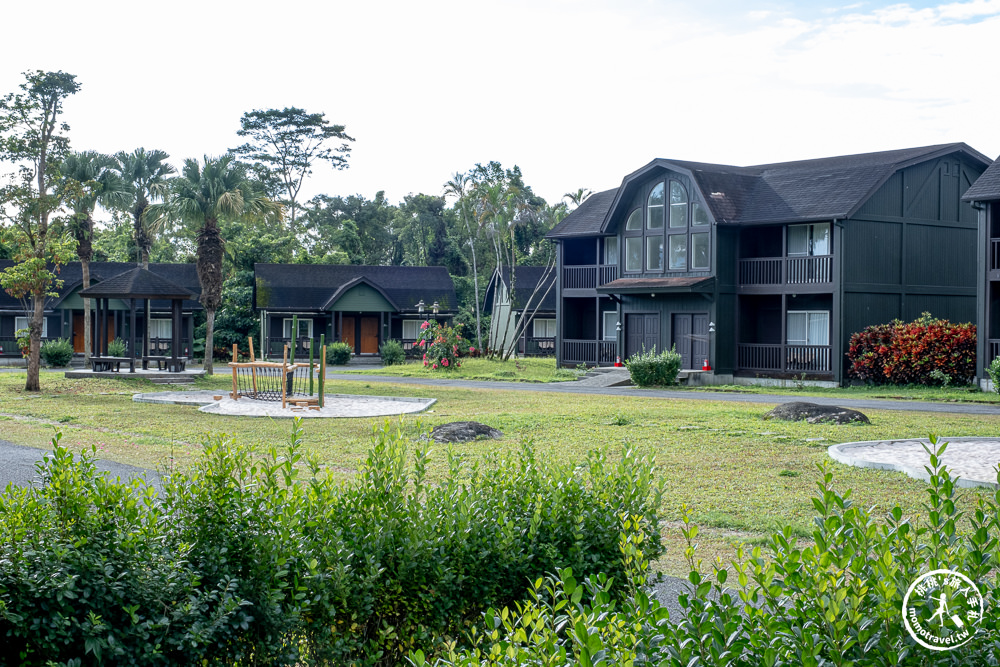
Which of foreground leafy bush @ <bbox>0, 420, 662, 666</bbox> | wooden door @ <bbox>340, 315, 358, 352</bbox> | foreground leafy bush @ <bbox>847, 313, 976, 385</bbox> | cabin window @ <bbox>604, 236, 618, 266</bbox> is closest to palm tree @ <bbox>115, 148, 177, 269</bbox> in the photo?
wooden door @ <bbox>340, 315, 358, 352</bbox>

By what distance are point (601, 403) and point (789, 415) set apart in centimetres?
555

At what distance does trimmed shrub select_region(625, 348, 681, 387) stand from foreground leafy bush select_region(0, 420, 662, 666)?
2527cm

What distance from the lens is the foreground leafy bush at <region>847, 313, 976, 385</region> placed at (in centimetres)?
2714

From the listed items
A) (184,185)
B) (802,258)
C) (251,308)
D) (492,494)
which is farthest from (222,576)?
(251,308)

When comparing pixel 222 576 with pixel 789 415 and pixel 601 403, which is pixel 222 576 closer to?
pixel 789 415

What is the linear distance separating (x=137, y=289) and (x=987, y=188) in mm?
25851

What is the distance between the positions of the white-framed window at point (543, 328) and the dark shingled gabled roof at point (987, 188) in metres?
29.0

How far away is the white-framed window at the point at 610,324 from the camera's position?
39469 millimetres

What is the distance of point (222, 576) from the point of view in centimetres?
439

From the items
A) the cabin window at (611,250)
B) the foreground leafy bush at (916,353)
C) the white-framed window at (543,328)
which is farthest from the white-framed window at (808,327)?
the white-framed window at (543,328)

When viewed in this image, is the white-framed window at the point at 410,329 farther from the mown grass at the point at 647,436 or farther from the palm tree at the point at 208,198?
the mown grass at the point at 647,436

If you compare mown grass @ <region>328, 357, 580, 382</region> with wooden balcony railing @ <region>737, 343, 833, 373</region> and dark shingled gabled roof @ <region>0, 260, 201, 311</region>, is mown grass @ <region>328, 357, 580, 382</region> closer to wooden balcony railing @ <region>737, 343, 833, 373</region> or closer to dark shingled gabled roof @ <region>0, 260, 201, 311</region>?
wooden balcony railing @ <region>737, 343, 833, 373</region>

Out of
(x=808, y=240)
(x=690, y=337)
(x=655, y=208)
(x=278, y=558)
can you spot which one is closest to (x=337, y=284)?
(x=655, y=208)

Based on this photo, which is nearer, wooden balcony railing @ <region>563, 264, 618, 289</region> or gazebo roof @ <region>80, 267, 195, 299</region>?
gazebo roof @ <region>80, 267, 195, 299</region>
